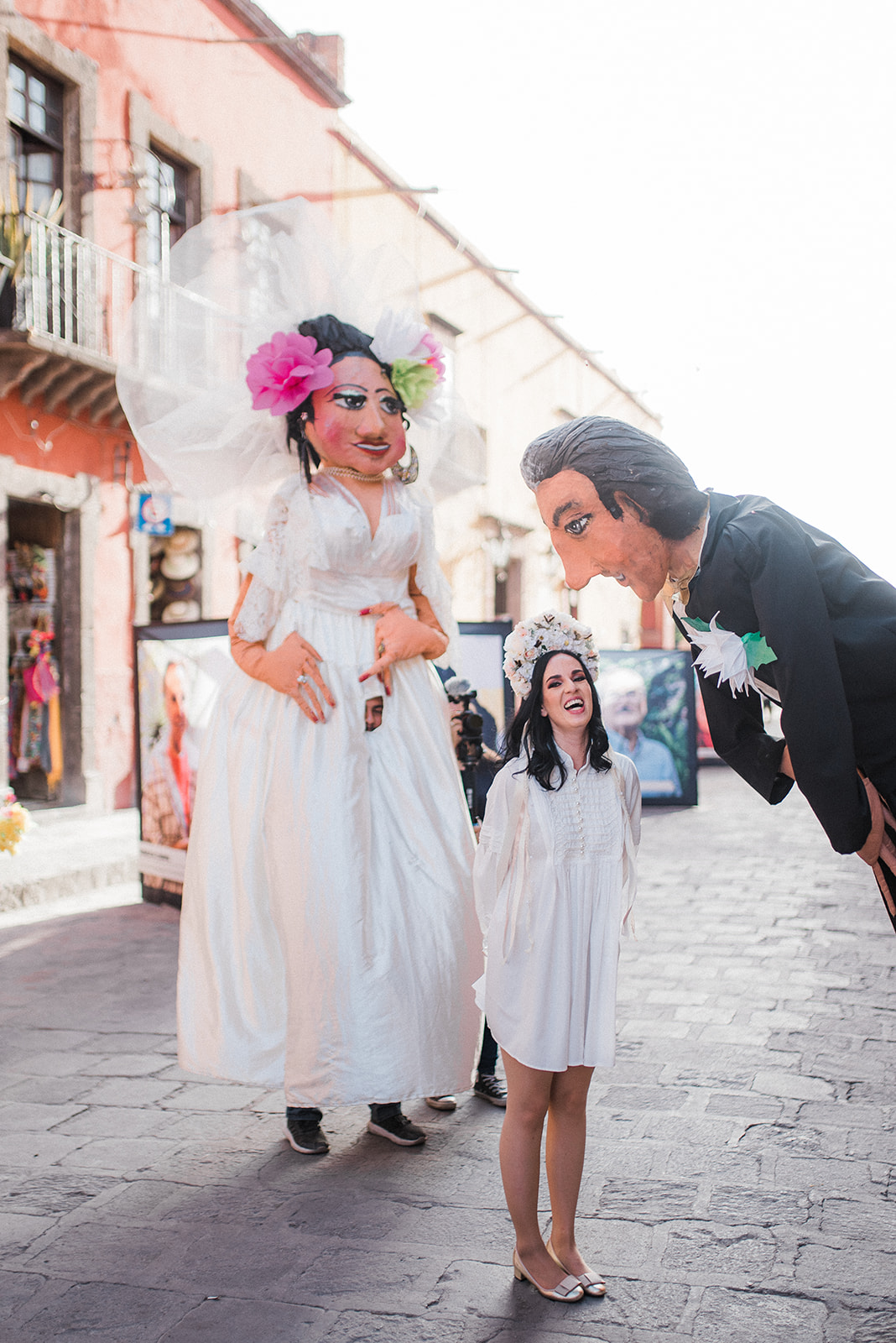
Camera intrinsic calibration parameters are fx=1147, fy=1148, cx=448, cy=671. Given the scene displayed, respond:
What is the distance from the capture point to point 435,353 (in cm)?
347

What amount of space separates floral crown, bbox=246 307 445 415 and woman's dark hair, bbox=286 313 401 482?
0.03 meters

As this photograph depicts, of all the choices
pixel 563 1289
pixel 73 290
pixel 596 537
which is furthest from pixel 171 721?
pixel 73 290

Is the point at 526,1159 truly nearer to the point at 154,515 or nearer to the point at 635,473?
the point at 635,473

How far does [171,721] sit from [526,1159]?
4.20m

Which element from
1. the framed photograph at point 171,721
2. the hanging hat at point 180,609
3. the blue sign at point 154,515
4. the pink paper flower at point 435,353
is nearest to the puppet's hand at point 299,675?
the pink paper flower at point 435,353

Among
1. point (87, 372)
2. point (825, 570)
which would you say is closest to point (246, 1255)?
point (825, 570)

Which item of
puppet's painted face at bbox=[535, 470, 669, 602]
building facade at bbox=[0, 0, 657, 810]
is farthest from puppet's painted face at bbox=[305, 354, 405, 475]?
building facade at bbox=[0, 0, 657, 810]

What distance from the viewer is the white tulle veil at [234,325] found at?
3.32m

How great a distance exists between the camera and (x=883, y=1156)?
2889 mm

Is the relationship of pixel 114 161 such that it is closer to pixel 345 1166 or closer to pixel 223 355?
pixel 223 355

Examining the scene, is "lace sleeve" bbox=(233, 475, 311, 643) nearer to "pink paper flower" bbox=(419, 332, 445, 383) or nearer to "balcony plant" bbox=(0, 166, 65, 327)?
"pink paper flower" bbox=(419, 332, 445, 383)

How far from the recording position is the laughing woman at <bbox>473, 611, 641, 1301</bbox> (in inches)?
92.0

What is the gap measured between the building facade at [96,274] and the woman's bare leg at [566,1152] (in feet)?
25.1

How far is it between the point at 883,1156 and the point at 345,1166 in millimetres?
1366
